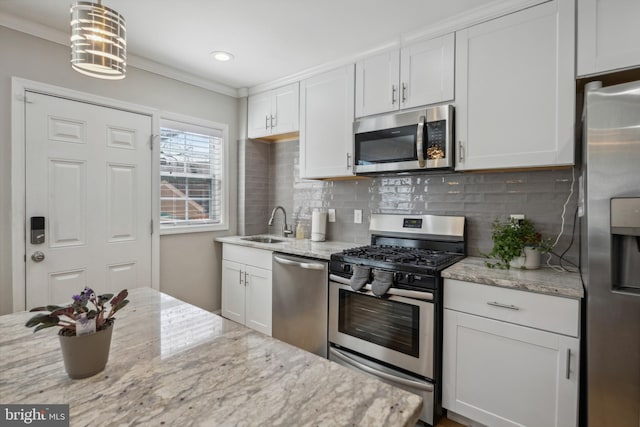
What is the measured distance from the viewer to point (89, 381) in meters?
0.86

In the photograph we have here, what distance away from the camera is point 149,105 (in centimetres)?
292

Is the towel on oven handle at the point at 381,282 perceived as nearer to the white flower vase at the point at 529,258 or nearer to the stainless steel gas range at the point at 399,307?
the stainless steel gas range at the point at 399,307

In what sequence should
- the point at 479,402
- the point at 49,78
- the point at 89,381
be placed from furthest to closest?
the point at 49,78
the point at 479,402
the point at 89,381

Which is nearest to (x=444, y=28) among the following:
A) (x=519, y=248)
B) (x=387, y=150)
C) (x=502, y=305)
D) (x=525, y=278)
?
(x=387, y=150)

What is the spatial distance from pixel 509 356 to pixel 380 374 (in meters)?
0.75

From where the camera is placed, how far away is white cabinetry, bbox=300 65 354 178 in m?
2.71

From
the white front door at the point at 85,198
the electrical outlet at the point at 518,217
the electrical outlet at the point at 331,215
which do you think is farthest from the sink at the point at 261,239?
the electrical outlet at the point at 518,217

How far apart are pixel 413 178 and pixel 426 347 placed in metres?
1.30

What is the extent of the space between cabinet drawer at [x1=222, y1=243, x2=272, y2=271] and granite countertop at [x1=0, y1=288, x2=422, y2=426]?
173 cm

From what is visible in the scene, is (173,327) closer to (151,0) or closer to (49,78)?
(151,0)

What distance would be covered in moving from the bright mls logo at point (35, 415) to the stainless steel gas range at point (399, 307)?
1.59 metres

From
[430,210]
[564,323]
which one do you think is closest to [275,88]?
[430,210]

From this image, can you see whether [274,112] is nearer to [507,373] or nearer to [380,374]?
[380,374]

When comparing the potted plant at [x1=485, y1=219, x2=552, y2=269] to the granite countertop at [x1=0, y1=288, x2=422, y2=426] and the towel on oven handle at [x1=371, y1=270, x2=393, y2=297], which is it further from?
the granite countertop at [x1=0, y1=288, x2=422, y2=426]
